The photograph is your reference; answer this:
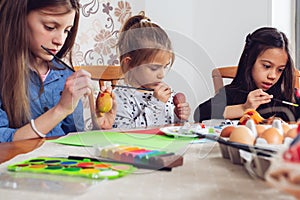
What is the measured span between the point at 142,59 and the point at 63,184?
3.36 ft

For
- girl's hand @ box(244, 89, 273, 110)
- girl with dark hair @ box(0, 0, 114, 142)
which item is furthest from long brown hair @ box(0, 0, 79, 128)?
girl's hand @ box(244, 89, 273, 110)

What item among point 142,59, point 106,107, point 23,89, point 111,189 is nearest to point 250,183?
point 111,189

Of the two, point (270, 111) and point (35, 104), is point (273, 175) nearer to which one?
point (35, 104)

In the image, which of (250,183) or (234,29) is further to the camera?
(234,29)

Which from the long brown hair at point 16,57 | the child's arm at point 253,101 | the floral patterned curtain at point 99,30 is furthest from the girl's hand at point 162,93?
the floral patterned curtain at point 99,30

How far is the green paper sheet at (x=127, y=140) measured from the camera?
747 millimetres

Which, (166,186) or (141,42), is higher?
(141,42)

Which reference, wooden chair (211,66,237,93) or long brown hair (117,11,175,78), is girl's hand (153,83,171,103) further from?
wooden chair (211,66,237,93)

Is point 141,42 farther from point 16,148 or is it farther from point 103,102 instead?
point 16,148

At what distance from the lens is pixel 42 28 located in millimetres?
1083

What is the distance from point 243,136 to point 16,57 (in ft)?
2.43

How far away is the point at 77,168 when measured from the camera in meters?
0.51

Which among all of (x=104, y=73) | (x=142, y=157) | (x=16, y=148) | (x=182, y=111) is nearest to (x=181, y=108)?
(x=182, y=111)

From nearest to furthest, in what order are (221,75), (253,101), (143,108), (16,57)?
(16,57) → (253,101) → (143,108) → (221,75)
